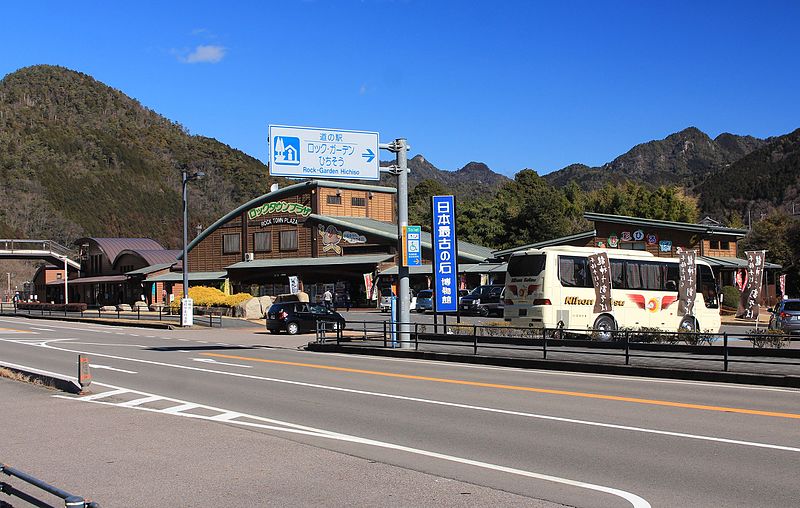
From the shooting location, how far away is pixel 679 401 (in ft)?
47.3

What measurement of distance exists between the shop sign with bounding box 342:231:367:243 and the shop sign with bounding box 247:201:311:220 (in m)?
4.83

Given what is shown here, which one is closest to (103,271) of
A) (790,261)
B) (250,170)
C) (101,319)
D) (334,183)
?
(334,183)

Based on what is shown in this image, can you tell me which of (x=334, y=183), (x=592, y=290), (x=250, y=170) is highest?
(x=250, y=170)

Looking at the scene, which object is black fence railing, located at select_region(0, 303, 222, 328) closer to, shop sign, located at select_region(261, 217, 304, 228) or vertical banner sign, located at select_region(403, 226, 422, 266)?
shop sign, located at select_region(261, 217, 304, 228)

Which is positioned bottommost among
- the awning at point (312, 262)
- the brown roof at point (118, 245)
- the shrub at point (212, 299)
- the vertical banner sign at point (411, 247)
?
the shrub at point (212, 299)

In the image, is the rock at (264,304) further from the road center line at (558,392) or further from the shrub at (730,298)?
the road center line at (558,392)

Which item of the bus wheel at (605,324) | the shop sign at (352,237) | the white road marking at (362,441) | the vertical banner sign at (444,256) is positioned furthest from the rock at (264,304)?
the white road marking at (362,441)

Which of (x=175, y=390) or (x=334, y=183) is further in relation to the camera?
(x=334, y=183)

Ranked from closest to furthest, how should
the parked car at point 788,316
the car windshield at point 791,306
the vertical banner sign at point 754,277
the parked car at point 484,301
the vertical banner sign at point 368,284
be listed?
the parked car at point 788,316, the vertical banner sign at point 754,277, the car windshield at point 791,306, the parked car at point 484,301, the vertical banner sign at point 368,284

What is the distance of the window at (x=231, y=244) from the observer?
257 feet

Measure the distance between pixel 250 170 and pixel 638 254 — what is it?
6654 inches

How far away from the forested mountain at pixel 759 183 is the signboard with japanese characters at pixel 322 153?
12191 centimetres

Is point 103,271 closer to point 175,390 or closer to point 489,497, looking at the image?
point 175,390

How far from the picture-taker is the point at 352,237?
6900 centimetres
